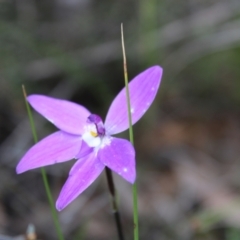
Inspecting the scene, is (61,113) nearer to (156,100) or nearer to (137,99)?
(137,99)

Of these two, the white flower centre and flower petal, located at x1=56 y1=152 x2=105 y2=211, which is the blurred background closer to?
the white flower centre

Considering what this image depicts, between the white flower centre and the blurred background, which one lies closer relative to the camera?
the white flower centre

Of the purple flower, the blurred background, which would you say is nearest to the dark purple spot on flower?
the purple flower

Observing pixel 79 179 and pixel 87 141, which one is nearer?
pixel 79 179

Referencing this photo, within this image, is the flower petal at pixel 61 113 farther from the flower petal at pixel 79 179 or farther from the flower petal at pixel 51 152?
the flower petal at pixel 79 179

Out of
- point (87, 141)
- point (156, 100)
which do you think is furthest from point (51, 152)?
point (156, 100)

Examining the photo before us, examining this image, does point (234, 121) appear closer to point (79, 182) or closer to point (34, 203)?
point (34, 203)

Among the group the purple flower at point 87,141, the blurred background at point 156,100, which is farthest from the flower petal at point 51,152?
the blurred background at point 156,100

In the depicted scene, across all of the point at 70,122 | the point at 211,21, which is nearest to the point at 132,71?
the point at 211,21
